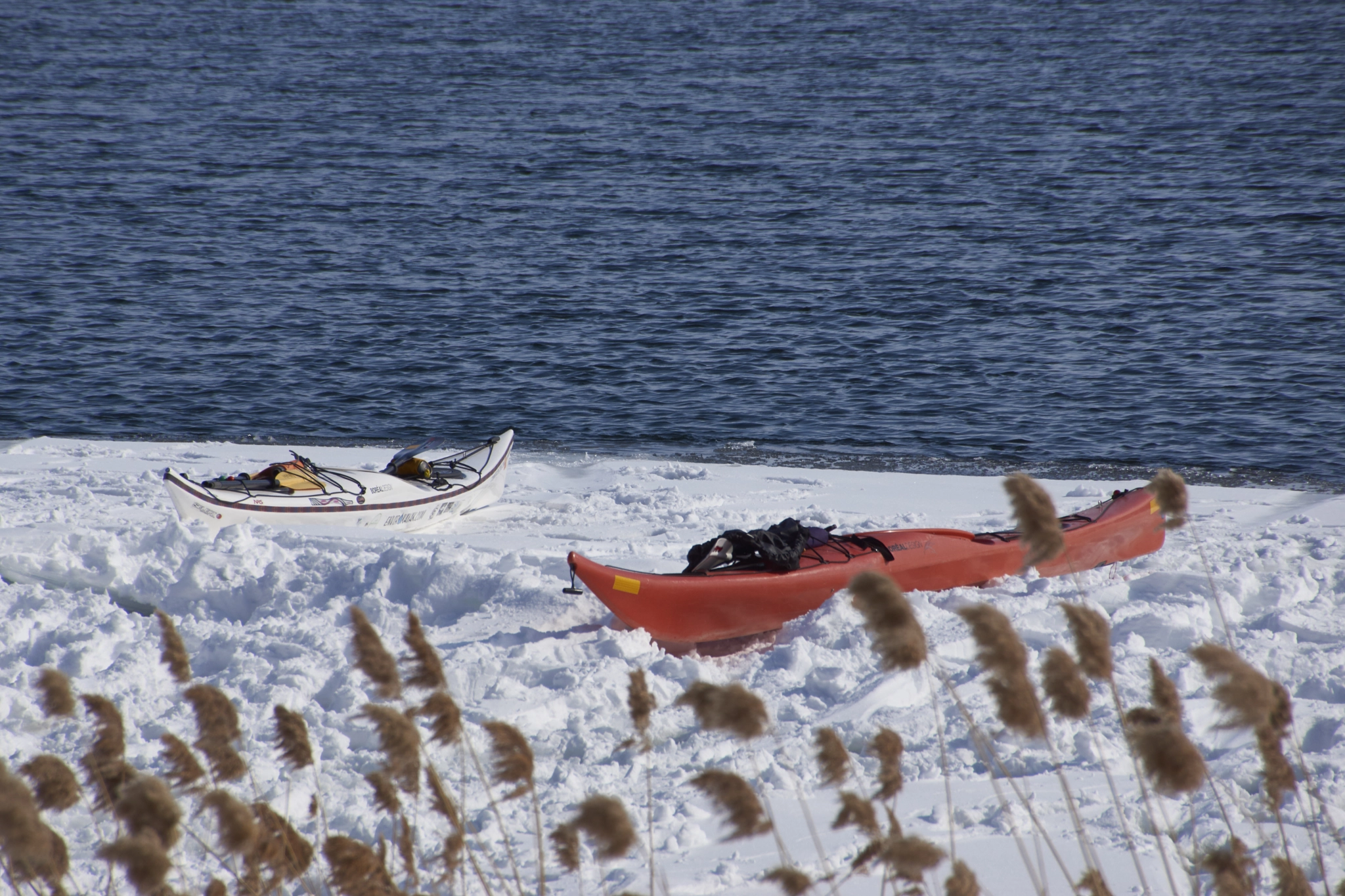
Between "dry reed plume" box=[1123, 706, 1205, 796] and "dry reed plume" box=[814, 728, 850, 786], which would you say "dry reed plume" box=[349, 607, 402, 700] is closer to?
"dry reed plume" box=[814, 728, 850, 786]

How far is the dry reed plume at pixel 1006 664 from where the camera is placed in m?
2.24

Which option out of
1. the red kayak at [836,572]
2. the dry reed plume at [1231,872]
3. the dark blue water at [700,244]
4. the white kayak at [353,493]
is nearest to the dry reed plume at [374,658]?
the dry reed plume at [1231,872]

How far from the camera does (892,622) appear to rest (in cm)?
228

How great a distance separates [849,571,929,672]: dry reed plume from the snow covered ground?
142 centimetres

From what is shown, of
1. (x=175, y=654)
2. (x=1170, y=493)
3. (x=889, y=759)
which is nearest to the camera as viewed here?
(x=889, y=759)

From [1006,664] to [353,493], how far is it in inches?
291

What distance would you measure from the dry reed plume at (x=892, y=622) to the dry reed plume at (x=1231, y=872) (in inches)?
34.2

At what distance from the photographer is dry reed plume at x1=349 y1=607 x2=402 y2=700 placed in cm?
256

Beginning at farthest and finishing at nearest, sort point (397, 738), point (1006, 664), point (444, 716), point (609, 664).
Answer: point (609, 664) → point (444, 716) → point (397, 738) → point (1006, 664)

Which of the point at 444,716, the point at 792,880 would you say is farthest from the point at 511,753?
the point at 792,880

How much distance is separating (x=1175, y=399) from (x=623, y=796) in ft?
40.1

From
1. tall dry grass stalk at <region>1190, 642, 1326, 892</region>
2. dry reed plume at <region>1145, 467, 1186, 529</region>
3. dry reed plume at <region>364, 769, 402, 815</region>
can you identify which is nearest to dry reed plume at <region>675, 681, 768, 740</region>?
tall dry grass stalk at <region>1190, 642, 1326, 892</region>

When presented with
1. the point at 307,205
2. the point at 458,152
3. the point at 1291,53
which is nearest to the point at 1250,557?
the point at 307,205

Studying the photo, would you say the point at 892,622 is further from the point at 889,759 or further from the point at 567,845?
the point at 567,845
